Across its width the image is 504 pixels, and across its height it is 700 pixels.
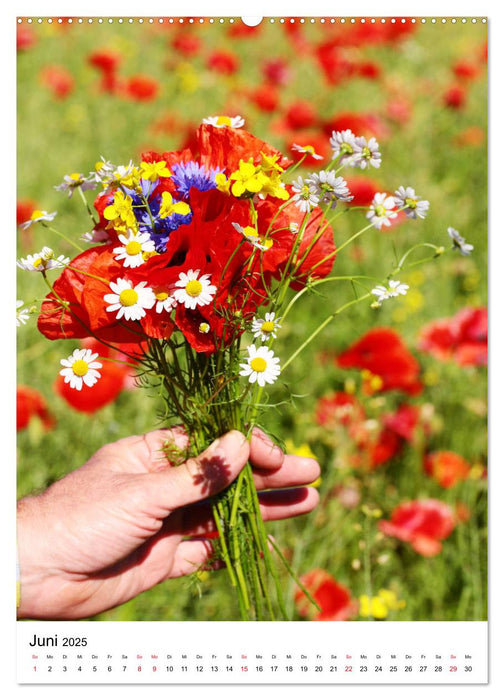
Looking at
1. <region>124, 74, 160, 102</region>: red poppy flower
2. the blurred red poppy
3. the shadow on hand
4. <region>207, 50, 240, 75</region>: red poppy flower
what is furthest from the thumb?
<region>207, 50, 240, 75</region>: red poppy flower

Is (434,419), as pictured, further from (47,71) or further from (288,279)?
(47,71)

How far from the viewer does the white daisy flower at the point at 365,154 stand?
67 centimetres

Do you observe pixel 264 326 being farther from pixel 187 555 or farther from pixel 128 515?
pixel 187 555

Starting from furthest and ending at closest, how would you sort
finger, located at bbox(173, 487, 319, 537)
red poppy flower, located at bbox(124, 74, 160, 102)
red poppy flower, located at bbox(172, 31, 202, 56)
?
1. red poppy flower, located at bbox(172, 31, 202, 56)
2. red poppy flower, located at bbox(124, 74, 160, 102)
3. finger, located at bbox(173, 487, 319, 537)

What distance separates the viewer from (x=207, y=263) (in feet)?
2.15

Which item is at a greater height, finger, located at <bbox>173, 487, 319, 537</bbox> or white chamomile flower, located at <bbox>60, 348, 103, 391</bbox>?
white chamomile flower, located at <bbox>60, 348, 103, 391</bbox>

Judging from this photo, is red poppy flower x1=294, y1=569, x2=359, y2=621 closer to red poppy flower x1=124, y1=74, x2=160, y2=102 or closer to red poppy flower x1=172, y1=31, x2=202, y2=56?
red poppy flower x1=124, y1=74, x2=160, y2=102

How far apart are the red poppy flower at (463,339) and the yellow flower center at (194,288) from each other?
76 centimetres

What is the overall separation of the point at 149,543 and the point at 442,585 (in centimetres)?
56

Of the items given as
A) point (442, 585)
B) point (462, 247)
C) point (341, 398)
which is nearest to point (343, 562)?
point (442, 585)

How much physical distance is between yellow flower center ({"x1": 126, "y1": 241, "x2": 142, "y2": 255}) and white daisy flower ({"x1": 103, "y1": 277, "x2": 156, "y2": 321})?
0.03 meters

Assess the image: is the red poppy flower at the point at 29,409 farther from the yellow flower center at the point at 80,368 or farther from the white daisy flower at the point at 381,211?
the white daisy flower at the point at 381,211

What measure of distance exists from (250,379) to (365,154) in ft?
0.81

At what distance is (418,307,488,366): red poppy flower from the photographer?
1273 millimetres
